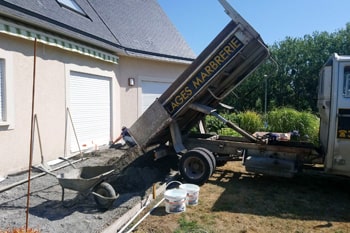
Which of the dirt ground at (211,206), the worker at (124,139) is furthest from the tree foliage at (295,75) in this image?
the dirt ground at (211,206)

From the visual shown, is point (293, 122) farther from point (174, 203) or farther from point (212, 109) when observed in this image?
point (174, 203)

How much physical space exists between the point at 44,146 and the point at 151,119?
341 cm

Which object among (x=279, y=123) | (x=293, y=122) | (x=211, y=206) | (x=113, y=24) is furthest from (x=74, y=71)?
(x=293, y=122)

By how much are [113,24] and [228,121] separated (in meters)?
7.86

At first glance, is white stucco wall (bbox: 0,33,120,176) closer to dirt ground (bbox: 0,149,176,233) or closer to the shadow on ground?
dirt ground (bbox: 0,149,176,233)

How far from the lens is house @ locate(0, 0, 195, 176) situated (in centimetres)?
684

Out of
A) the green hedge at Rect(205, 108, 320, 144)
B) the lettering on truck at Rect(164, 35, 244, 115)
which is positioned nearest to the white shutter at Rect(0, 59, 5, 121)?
the lettering on truck at Rect(164, 35, 244, 115)

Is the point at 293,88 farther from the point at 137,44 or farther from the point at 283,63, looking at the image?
the point at 137,44

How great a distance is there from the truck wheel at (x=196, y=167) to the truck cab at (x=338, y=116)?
2198mm

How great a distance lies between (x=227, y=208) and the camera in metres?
5.15

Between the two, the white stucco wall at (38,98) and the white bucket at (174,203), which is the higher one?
the white stucco wall at (38,98)

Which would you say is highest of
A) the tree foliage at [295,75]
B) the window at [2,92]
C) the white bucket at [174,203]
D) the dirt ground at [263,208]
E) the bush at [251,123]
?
the tree foliage at [295,75]

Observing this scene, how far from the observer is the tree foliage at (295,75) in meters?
25.1

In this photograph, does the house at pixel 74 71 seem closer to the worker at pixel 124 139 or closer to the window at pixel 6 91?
the window at pixel 6 91
